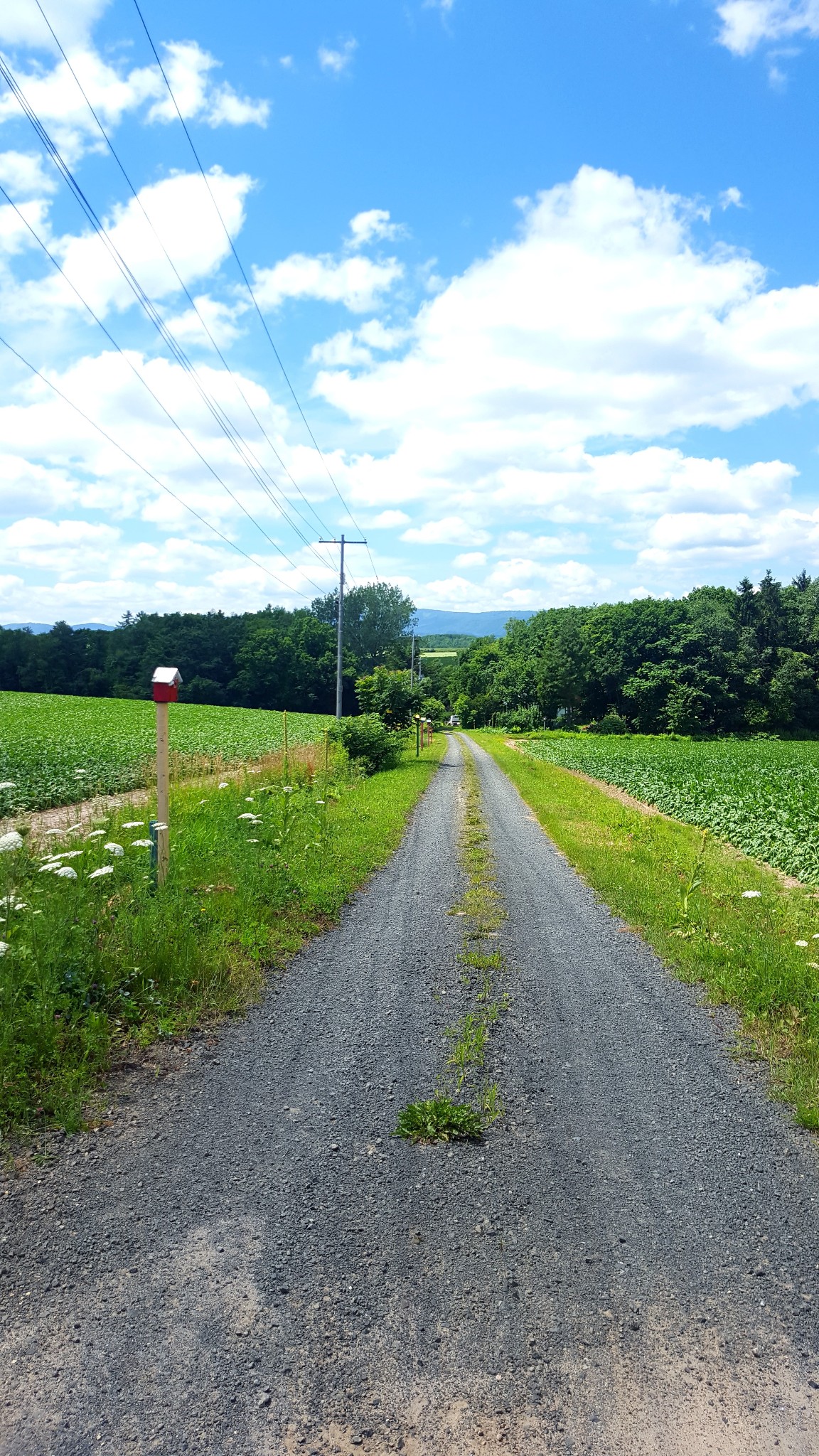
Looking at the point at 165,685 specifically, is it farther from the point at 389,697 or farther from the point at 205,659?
the point at 205,659

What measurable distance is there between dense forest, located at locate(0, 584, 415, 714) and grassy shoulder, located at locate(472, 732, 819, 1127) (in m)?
62.5

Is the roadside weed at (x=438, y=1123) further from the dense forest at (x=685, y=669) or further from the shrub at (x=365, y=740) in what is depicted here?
the dense forest at (x=685, y=669)

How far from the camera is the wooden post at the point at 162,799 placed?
7.41m

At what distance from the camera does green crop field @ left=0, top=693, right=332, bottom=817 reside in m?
16.6

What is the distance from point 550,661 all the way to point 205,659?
37.1 meters

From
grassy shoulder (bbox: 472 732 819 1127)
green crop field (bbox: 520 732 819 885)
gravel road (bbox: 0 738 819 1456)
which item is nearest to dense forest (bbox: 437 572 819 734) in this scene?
green crop field (bbox: 520 732 819 885)

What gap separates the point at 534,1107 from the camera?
4.53m

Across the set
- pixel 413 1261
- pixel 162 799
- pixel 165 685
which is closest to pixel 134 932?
pixel 162 799

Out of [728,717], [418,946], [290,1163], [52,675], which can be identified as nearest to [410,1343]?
[290,1163]

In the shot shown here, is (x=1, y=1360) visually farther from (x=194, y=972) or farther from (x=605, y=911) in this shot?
(x=605, y=911)

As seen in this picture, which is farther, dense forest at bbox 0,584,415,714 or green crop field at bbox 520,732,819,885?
dense forest at bbox 0,584,415,714

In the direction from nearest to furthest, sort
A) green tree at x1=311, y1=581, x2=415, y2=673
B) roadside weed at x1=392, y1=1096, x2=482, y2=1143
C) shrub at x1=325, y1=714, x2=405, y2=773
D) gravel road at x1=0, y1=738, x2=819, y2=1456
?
gravel road at x1=0, y1=738, x2=819, y2=1456 → roadside weed at x1=392, y1=1096, x2=482, y2=1143 → shrub at x1=325, y1=714, x2=405, y2=773 → green tree at x1=311, y1=581, x2=415, y2=673

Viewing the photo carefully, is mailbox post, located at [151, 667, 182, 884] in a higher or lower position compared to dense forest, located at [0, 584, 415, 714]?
lower

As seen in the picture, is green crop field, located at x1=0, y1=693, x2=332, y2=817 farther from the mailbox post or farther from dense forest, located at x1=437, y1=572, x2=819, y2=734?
dense forest, located at x1=437, y1=572, x2=819, y2=734
